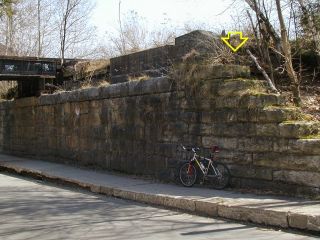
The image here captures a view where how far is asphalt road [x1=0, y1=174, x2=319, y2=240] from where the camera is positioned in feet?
25.9

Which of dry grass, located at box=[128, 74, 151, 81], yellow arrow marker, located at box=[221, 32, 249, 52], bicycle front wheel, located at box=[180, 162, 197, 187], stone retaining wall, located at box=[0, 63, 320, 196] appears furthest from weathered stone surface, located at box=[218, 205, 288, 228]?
dry grass, located at box=[128, 74, 151, 81]

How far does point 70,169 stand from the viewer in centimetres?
1780

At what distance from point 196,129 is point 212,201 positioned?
305 centimetres

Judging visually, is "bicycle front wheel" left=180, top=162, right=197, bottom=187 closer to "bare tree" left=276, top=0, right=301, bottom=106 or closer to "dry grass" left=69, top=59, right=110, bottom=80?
"bare tree" left=276, top=0, right=301, bottom=106

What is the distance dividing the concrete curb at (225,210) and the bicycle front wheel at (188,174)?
3.83 feet

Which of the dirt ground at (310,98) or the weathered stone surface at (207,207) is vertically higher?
the dirt ground at (310,98)

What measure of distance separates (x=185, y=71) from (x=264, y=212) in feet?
16.8

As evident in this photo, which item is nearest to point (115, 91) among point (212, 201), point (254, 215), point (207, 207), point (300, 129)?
point (212, 201)

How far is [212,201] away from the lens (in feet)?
32.2

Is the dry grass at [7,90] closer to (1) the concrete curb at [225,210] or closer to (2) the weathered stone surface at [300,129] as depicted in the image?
(1) the concrete curb at [225,210]

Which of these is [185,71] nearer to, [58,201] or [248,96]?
[248,96]

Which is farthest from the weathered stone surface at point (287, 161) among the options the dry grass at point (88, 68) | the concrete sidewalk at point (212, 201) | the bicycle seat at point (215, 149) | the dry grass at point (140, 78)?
the dry grass at point (88, 68)

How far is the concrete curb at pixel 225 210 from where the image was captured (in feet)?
26.3

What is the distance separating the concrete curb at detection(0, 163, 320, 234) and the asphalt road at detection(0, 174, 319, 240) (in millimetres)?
249
